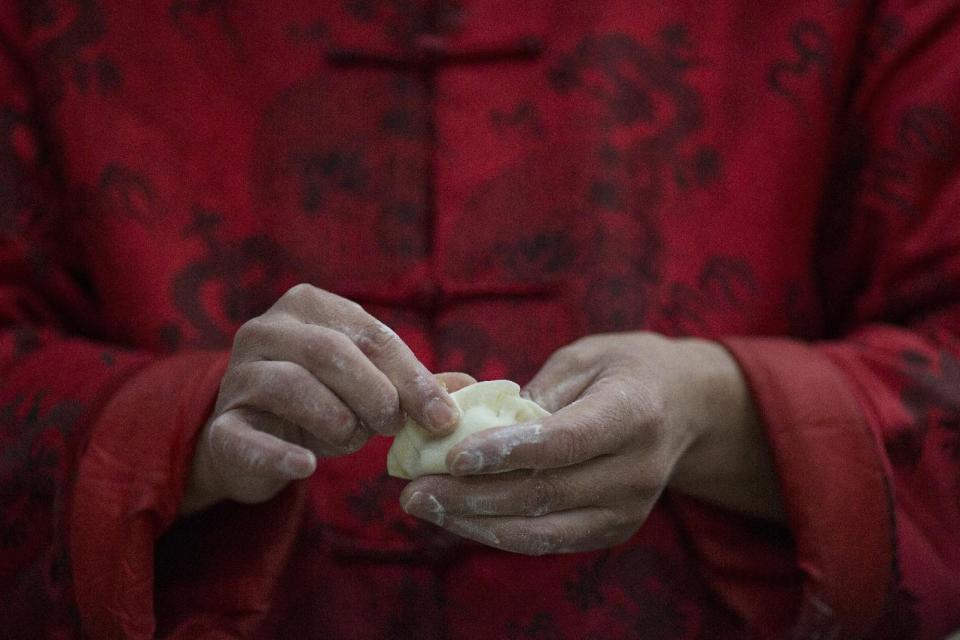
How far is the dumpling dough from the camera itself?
56cm

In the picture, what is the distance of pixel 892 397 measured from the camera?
2.18 ft

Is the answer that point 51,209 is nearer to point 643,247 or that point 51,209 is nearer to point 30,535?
point 30,535

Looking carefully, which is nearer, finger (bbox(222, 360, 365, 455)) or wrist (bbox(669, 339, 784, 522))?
finger (bbox(222, 360, 365, 455))

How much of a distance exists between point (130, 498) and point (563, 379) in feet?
1.01

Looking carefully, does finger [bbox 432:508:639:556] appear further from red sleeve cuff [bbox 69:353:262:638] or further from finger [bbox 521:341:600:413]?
red sleeve cuff [bbox 69:353:262:638]

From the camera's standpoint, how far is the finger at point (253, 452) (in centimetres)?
50

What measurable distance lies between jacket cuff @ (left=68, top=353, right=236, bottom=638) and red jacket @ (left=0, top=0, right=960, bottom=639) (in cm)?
8

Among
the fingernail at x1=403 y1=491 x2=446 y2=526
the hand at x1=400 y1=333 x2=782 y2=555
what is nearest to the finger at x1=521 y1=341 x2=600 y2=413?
the hand at x1=400 y1=333 x2=782 y2=555

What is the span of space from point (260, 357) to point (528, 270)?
291 mm

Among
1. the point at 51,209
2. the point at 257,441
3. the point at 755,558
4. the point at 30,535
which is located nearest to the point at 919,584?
the point at 755,558

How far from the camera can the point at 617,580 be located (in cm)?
69

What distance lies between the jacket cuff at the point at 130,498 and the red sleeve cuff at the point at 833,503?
407 mm

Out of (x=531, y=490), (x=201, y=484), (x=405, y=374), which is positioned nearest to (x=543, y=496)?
(x=531, y=490)

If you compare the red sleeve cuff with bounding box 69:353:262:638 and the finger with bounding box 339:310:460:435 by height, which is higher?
the finger with bounding box 339:310:460:435
